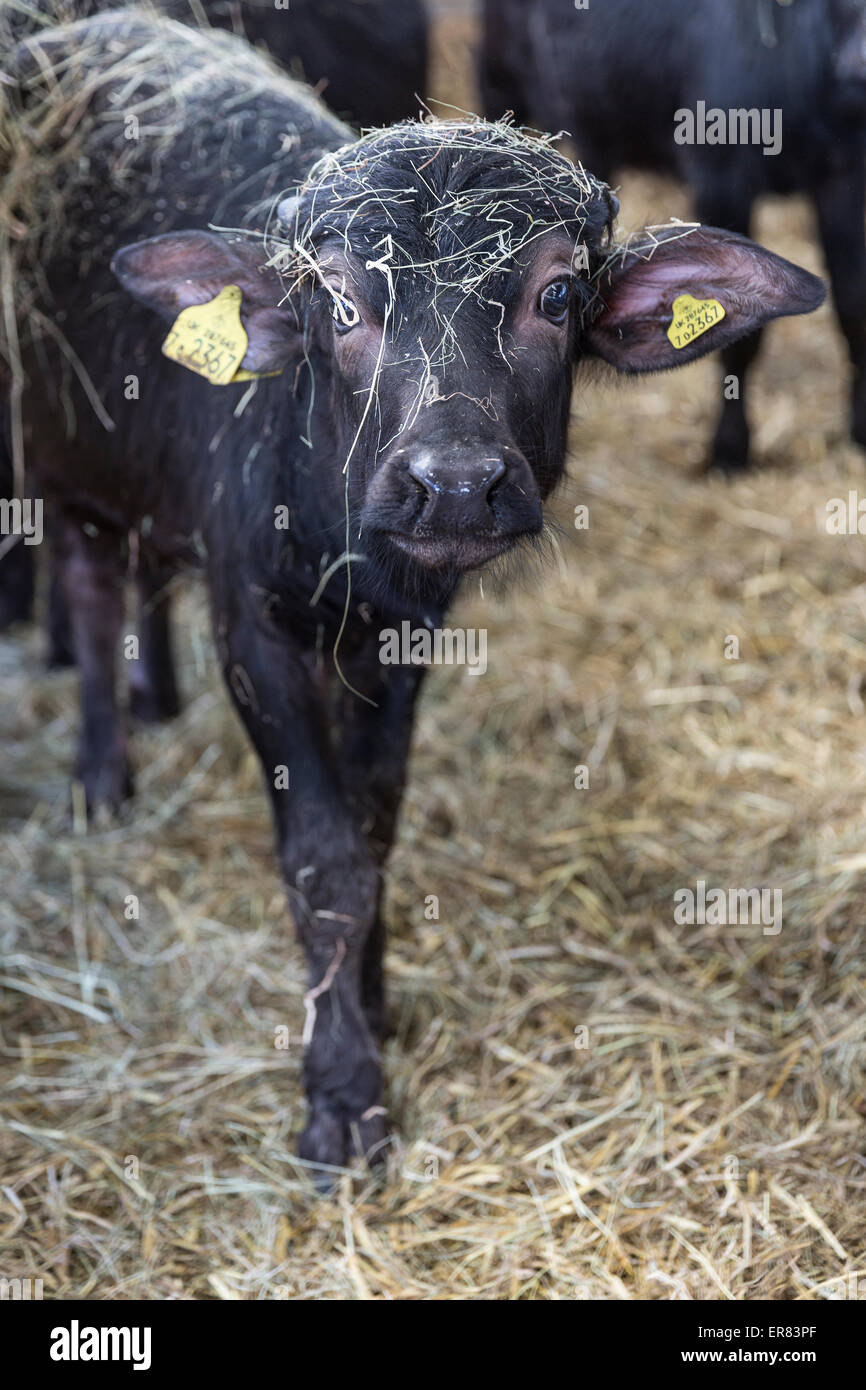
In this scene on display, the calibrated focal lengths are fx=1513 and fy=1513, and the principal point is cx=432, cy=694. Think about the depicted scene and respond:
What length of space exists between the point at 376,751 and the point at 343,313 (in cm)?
119

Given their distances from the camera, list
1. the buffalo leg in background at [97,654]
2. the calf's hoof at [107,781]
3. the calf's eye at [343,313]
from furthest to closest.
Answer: the calf's hoof at [107,781]
the buffalo leg in background at [97,654]
the calf's eye at [343,313]

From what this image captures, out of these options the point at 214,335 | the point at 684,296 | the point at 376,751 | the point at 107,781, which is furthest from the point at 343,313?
the point at 107,781

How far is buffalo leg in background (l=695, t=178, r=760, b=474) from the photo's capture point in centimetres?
645

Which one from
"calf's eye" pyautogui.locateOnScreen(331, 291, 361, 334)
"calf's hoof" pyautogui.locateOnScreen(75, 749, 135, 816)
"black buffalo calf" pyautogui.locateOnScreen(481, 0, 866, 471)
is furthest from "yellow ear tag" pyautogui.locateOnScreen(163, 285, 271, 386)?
"black buffalo calf" pyautogui.locateOnScreen(481, 0, 866, 471)

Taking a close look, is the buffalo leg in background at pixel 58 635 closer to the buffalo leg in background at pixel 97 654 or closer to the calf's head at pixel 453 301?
the buffalo leg in background at pixel 97 654

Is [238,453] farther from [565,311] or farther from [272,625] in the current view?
[565,311]

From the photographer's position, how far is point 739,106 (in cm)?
635

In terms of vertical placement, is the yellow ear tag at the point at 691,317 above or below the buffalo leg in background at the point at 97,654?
above

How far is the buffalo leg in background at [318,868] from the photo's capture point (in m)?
3.73

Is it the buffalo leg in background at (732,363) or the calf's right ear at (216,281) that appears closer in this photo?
the calf's right ear at (216,281)

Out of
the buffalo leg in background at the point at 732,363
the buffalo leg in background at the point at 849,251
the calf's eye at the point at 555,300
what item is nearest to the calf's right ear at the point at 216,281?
the calf's eye at the point at 555,300

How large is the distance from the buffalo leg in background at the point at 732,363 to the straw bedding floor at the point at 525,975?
18.6 inches

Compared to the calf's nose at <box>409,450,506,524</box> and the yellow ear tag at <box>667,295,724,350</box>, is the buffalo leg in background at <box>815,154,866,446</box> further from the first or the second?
the calf's nose at <box>409,450,506,524</box>
